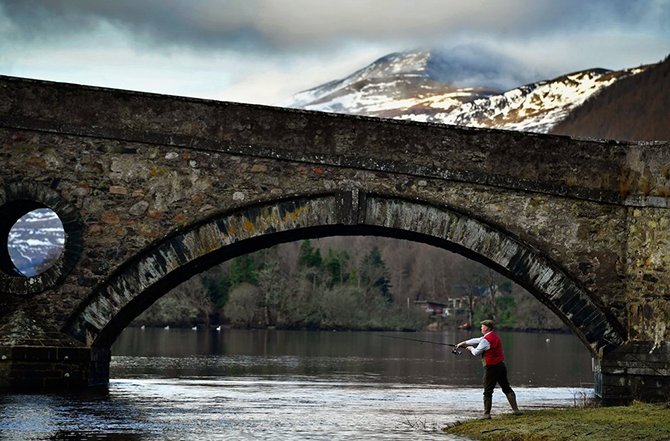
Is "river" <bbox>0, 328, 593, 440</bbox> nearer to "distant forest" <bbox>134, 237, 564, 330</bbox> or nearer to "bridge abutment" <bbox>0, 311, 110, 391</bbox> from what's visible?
"bridge abutment" <bbox>0, 311, 110, 391</bbox>

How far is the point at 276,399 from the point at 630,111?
188ft

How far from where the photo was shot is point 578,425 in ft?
39.3

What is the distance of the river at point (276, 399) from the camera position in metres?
12.2

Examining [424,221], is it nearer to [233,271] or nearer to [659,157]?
[659,157]

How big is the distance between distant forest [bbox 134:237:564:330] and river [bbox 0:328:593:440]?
35.3m

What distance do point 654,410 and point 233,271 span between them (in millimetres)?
59812

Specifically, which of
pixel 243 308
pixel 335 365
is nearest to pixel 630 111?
pixel 243 308

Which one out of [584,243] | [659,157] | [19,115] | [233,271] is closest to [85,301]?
[19,115]

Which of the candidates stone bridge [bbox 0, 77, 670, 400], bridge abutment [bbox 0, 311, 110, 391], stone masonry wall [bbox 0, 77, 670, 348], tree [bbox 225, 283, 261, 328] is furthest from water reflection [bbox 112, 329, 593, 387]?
tree [bbox 225, 283, 261, 328]

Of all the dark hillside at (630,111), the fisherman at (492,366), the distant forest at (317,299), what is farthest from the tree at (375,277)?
the fisherman at (492,366)

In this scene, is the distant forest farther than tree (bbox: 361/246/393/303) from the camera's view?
No

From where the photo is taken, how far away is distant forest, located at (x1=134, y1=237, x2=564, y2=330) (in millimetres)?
67000

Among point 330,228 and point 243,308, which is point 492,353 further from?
point 243,308

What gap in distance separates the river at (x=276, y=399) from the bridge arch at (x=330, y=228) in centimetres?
123
